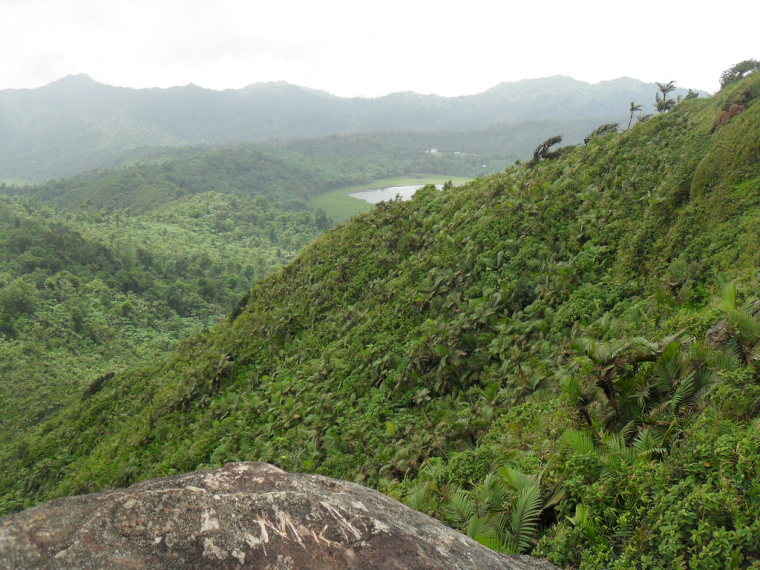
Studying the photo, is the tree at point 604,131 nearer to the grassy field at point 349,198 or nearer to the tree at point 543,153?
the tree at point 543,153

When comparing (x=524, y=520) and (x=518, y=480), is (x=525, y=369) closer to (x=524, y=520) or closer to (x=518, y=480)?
(x=518, y=480)

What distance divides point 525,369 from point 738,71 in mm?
16019

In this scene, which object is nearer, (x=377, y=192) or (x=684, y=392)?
(x=684, y=392)

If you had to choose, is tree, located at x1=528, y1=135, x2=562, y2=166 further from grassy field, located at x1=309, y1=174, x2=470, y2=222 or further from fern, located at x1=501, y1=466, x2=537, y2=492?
grassy field, located at x1=309, y1=174, x2=470, y2=222

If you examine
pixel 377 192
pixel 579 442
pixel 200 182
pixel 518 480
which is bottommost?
pixel 518 480

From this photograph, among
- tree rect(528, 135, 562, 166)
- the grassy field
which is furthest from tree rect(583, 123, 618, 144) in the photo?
the grassy field

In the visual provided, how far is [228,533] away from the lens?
382 cm

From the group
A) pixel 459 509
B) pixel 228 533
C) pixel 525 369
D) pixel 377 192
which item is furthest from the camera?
pixel 377 192

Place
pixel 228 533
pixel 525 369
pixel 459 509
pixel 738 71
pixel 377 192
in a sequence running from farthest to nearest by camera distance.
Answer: pixel 377 192, pixel 738 71, pixel 525 369, pixel 459 509, pixel 228 533

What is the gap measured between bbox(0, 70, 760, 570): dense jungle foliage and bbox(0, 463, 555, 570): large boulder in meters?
1.30

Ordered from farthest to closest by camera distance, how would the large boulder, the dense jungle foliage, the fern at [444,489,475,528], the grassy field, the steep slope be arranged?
the grassy field → the steep slope → the fern at [444,489,475,528] → the dense jungle foliage → the large boulder

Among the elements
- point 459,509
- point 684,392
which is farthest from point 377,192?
point 684,392

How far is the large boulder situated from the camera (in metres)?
3.59

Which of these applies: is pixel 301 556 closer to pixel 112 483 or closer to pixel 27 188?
pixel 112 483
